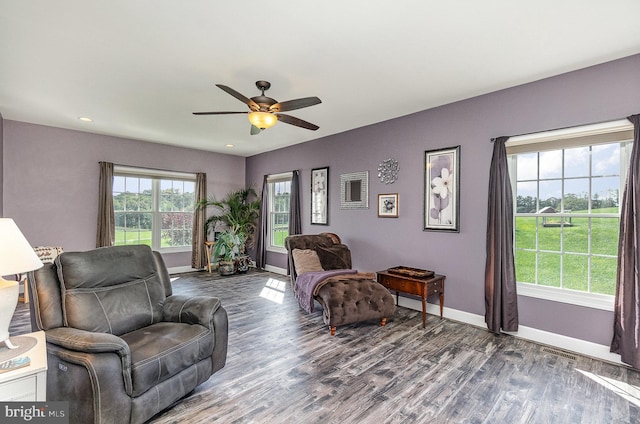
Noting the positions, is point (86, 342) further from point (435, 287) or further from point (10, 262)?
point (435, 287)

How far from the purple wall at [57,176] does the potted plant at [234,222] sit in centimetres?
167

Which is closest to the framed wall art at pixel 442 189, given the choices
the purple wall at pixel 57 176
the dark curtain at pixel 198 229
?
the dark curtain at pixel 198 229

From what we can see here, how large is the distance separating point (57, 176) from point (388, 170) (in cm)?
540

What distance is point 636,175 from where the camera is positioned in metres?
2.55

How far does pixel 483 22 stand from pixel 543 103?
4.81ft

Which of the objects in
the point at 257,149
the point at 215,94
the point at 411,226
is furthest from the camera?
the point at 257,149

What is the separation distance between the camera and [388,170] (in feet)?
14.8

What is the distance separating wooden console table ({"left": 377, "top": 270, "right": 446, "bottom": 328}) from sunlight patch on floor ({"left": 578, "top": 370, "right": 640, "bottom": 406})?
1.41 metres

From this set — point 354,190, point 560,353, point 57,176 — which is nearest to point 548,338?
point 560,353

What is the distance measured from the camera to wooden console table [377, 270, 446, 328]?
136 inches

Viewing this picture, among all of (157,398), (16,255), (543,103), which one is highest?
(543,103)

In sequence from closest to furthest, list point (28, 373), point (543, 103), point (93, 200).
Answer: point (28, 373)
point (543, 103)
point (93, 200)

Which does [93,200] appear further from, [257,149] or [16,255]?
[16,255]

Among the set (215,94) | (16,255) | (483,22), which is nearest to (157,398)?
(16,255)
